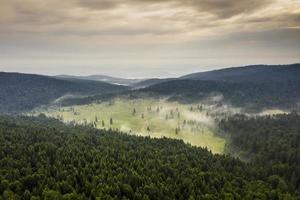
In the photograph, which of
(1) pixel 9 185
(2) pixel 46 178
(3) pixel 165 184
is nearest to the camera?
(1) pixel 9 185

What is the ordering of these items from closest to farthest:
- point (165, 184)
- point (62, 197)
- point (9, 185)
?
point (62, 197)
point (9, 185)
point (165, 184)

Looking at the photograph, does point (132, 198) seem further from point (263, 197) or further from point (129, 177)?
point (263, 197)

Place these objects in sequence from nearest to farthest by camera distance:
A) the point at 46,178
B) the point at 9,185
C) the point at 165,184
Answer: the point at 9,185 < the point at 46,178 < the point at 165,184

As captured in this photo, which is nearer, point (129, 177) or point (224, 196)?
point (224, 196)

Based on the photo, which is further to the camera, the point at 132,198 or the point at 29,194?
the point at 132,198

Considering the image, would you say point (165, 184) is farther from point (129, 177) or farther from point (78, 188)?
point (78, 188)

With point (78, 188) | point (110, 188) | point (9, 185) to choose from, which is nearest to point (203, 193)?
point (110, 188)

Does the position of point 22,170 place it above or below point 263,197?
above

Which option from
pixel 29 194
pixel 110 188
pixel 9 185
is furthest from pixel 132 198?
pixel 9 185

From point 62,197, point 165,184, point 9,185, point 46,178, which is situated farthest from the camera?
point 165,184
